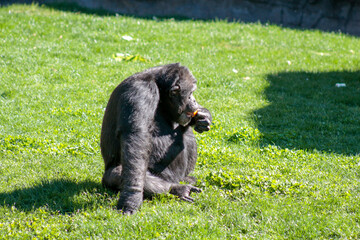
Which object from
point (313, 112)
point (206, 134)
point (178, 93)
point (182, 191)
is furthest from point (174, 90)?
point (313, 112)

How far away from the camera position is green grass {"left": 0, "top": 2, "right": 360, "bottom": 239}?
4391mm

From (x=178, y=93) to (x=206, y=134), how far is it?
86.3 inches

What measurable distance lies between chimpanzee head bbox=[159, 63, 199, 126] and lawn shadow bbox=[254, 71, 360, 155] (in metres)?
2.14

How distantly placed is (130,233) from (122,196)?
1.54 feet

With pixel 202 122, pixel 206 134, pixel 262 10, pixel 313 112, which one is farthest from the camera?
pixel 262 10

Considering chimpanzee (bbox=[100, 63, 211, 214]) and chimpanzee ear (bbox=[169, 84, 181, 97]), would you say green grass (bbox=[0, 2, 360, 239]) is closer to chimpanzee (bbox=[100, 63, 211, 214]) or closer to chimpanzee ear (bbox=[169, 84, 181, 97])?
chimpanzee (bbox=[100, 63, 211, 214])

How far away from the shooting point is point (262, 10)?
1622 cm

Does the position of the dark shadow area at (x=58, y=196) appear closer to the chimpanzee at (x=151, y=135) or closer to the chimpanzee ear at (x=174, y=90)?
the chimpanzee at (x=151, y=135)

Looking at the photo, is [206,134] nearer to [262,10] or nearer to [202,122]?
[202,122]

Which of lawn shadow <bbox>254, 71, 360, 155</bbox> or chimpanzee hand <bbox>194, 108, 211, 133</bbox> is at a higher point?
chimpanzee hand <bbox>194, 108, 211, 133</bbox>

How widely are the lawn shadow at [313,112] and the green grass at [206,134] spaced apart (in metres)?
0.03

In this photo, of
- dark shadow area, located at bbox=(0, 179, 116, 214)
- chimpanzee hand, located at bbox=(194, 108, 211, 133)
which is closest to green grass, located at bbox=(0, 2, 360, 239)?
dark shadow area, located at bbox=(0, 179, 116, 214)

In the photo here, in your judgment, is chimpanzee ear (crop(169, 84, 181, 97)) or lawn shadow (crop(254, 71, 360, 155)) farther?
lawn shadow (crop(254, 71, 360, 155))

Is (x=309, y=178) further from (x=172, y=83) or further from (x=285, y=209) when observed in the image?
(x=172, y=83)
